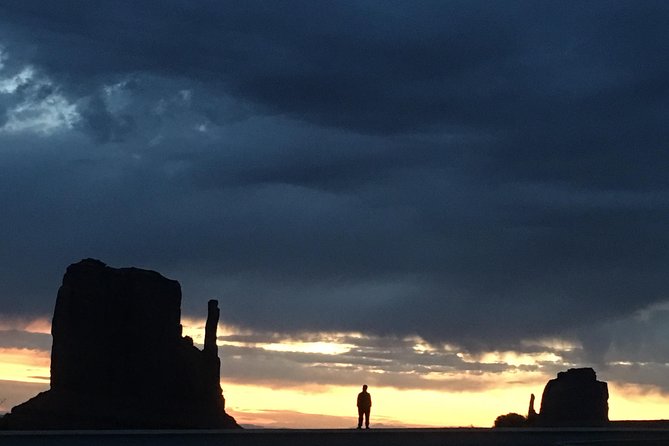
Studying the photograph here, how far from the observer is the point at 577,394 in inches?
5502

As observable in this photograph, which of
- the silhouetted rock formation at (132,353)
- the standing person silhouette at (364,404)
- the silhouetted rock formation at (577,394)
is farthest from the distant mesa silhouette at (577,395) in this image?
the standing person silhouette at (364,404)

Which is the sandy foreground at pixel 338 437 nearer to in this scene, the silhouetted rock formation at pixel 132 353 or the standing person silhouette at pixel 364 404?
the standing person silhouette at pixel 364 404

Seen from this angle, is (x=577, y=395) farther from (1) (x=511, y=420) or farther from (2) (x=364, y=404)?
(2) (x=364, y=404)

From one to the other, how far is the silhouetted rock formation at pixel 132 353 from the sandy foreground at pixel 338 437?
12032cm

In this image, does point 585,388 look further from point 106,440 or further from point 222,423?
point 106,440

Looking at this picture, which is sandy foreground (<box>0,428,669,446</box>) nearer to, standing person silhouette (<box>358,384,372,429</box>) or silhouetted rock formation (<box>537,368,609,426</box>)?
standing person silhouette (<box>358,384,372,429</box>)

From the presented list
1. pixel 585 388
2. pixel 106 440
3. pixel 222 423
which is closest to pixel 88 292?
pixel 222 423

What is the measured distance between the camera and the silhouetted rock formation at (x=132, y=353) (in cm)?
16438

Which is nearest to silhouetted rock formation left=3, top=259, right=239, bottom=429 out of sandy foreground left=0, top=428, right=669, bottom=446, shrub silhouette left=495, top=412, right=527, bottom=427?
shrub silhouette left=495, top=412, right=527, bottom=427

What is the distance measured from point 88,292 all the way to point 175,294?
1220cm

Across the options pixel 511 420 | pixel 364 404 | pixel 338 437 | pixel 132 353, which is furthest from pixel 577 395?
pixel 338 437

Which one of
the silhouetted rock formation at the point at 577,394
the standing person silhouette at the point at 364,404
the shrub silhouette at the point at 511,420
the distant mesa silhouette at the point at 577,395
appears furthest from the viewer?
the silhouetted rock formation at the point at 577,394

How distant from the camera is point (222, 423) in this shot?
170625mm

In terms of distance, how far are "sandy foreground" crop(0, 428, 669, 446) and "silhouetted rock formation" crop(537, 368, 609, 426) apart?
86869mm
